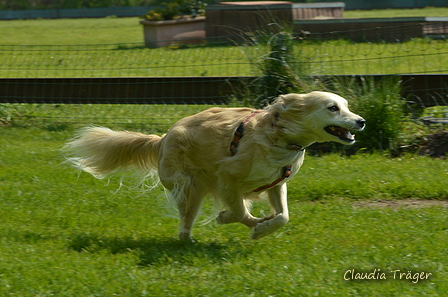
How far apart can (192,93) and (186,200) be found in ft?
15.6

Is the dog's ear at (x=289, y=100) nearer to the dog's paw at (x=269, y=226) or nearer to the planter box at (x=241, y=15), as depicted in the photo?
the dog's paw at (x=269, y=226)

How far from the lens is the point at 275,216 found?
5.07 metres

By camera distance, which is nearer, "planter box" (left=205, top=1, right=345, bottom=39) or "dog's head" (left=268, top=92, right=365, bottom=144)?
"dog's head" (left=268, top=92, right=365, bottom=144)

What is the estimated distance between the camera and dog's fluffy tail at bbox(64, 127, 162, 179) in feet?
19.2

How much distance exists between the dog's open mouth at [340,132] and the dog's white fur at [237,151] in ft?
0.13

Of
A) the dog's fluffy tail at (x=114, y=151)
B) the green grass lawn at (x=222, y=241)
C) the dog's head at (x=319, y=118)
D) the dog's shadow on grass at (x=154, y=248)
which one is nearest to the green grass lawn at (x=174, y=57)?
the green grass lawn at (x=222, y=241)

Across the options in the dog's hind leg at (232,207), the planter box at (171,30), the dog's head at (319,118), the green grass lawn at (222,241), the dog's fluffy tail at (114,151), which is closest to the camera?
the green grass lawn at (222,241)

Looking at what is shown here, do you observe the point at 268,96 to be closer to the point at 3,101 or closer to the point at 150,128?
the point at 150,128

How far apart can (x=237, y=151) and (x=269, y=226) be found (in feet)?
2.26

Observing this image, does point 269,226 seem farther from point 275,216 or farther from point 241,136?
point 241,136

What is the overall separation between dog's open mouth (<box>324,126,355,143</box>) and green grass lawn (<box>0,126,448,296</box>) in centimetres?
94

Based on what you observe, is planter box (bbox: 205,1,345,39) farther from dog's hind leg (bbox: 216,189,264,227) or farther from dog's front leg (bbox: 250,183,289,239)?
dog's hind leg (bbox: 216,189,264,227)

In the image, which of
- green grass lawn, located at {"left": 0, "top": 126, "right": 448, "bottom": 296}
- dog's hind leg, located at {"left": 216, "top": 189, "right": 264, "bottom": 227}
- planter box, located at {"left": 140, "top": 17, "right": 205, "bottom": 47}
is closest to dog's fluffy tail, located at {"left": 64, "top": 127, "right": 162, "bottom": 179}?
green grass lawn, located at {"left": 0, "top": 126, "right": 448, "bottom": 296}

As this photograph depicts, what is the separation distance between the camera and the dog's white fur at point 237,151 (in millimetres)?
4828
